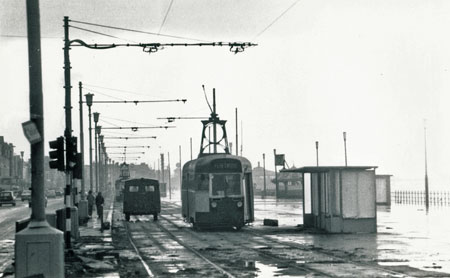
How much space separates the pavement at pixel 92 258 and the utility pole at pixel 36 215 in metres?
3.54

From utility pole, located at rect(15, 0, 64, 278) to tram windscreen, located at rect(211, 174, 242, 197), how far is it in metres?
21.3

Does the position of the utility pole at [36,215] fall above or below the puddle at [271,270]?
above

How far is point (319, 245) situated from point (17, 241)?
562 inches

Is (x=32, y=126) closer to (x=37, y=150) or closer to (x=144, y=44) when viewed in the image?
(x=37, y=150)

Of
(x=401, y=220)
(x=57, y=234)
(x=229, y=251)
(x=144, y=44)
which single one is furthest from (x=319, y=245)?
(x=401, y=220)

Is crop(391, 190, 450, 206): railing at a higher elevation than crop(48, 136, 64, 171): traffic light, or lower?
lower

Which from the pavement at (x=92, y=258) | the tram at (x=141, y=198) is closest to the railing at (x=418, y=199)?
the tram at (x=141, y=198)

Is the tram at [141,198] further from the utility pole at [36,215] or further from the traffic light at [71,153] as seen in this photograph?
the utility pole at [36,215]

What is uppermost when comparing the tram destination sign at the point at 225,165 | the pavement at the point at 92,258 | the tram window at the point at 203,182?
the tram destination sign at the point at 225,165

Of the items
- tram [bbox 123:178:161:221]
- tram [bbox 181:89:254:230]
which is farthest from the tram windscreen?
tram [bbox 123:178:161:221]

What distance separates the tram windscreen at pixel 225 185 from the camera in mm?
36719

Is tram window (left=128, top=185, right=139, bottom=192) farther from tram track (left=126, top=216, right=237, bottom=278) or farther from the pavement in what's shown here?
the pavement

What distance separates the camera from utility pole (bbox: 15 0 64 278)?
15.3 m

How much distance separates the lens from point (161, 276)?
18688mm
